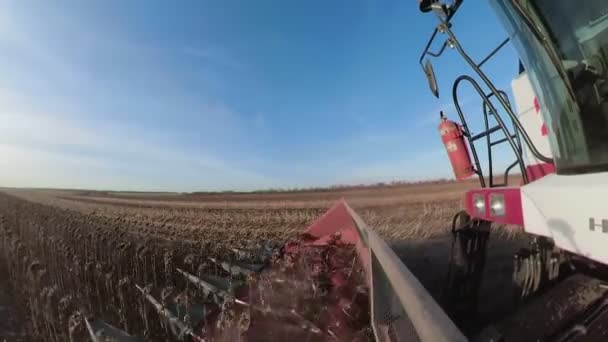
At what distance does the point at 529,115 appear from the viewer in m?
3.04

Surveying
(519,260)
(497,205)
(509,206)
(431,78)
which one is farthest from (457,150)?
(509,206)

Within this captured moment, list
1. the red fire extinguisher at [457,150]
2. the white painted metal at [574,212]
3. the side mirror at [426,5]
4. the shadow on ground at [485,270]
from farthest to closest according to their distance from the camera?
the red fire extinguisher at [457,150], the shadow on ground at [485,270], the side mirror at [426,5], the white painted metal at [574,212]

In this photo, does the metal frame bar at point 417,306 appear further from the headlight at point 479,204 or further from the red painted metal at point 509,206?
the headlight at point 479,204

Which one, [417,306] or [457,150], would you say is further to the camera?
[457,150]

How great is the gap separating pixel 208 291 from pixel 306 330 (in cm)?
124

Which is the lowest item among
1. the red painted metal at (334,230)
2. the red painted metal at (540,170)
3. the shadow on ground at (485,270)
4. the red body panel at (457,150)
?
the shadow on ground at (485,270)

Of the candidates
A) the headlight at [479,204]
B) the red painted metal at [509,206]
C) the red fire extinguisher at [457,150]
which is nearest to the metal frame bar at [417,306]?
the red painted metal at [509,206]

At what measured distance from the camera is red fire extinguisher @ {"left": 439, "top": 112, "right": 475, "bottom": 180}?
3446 mm

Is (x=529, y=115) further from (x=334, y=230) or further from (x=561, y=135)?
(x=334, y=230)

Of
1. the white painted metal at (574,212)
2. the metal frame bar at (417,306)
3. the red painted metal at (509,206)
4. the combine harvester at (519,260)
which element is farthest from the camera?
the red painted metal at (509,206)

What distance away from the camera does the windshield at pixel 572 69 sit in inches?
58.8

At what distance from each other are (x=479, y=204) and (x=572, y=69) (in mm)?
1153

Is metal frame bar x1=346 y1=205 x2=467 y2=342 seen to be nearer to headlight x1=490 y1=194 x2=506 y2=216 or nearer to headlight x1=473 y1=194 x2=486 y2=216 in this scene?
headlight x1=490 y1=194 x2=506 y2=216

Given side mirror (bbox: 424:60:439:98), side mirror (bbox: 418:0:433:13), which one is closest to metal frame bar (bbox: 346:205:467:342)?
side mirror (bbox: 424:60:439:98)
